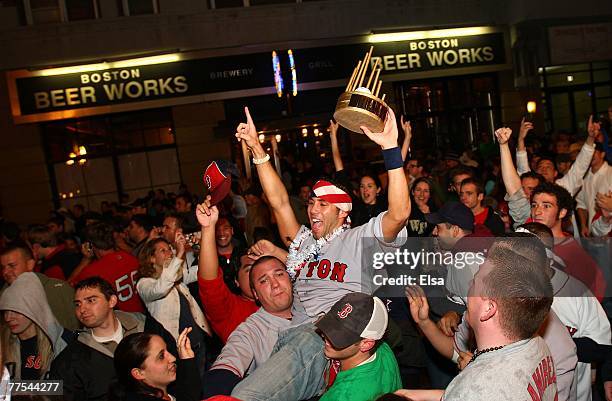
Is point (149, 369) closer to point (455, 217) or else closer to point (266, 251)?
point (266, 251)

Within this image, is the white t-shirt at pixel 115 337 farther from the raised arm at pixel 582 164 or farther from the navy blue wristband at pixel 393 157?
the raised arm at pixel 582 164

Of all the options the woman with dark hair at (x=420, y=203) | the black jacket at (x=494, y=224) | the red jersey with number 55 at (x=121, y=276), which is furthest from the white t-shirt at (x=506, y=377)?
the woman with dark hair at (x=420, y=203)

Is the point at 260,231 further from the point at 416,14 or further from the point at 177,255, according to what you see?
the point at 416,14

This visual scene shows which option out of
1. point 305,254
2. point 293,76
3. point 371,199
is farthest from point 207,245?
point 293,76

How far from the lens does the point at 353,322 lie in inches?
121

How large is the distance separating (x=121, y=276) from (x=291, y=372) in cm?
324

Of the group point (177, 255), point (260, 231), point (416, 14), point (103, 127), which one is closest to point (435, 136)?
point (416, 14)

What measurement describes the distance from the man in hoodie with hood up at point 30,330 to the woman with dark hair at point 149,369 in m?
1.48

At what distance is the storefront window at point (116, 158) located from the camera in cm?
1702

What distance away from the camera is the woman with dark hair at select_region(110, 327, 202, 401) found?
12.0 ft

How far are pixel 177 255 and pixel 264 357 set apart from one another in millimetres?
1572

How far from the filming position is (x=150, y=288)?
509 cm

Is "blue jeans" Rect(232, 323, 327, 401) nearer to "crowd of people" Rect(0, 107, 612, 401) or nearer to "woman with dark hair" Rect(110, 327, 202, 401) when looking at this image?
"crowd of people" Rect(0, 107, 612, 401)

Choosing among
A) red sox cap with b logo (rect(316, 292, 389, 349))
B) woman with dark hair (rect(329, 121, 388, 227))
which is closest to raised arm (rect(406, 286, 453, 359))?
red sox cap with b logo (rect(316, 292, 389, 349))
